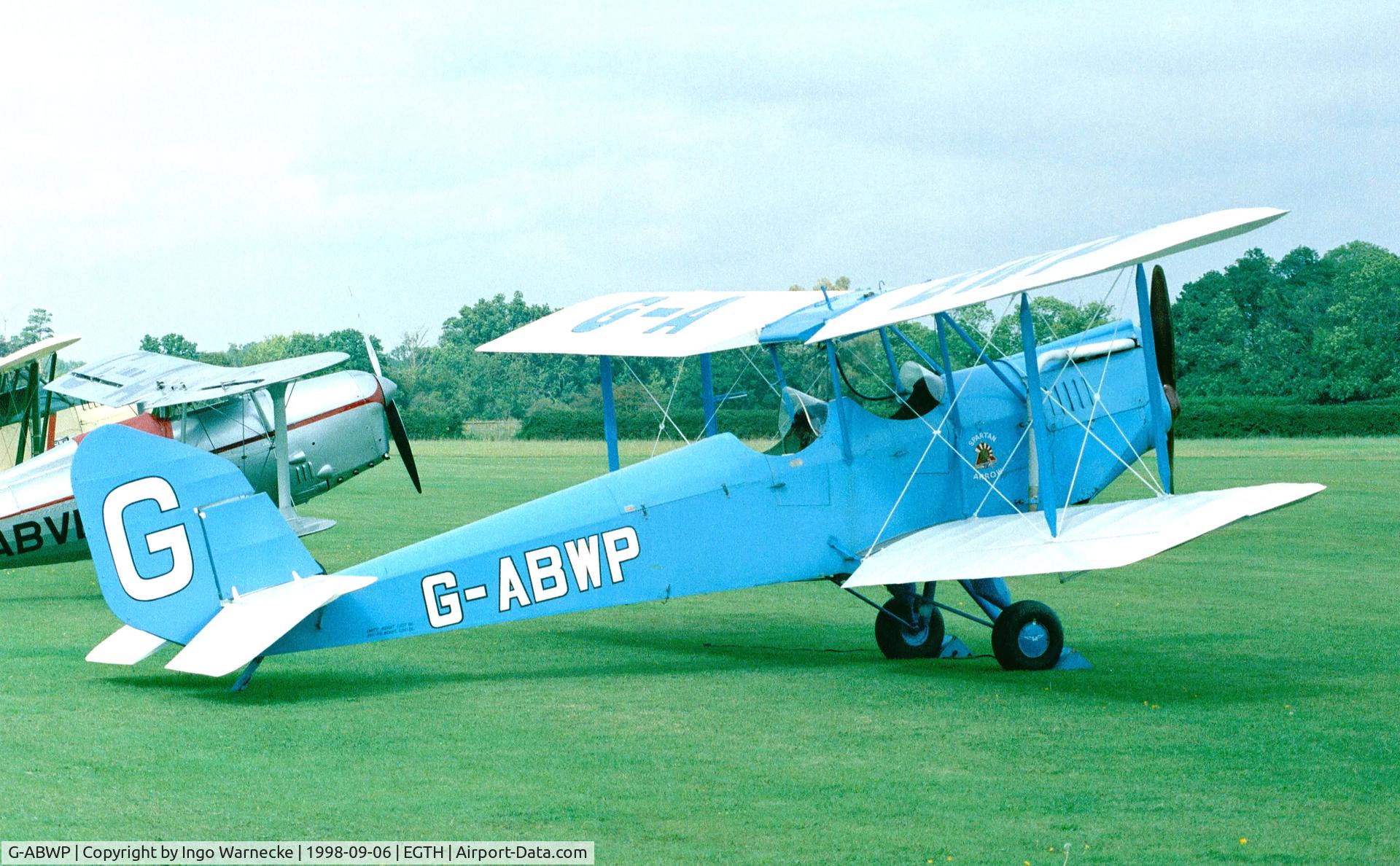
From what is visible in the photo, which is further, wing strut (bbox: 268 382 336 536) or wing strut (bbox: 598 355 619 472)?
wing strut (bbox: 268 382 336 536)

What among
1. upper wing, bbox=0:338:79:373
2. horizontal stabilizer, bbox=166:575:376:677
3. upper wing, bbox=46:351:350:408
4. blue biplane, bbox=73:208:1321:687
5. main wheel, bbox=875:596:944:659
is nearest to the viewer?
horizontal stabilizer, bbox=166:575:376:677

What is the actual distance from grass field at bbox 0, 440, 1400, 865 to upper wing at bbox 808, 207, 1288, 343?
7.35ft

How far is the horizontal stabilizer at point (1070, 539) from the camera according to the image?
8.08 m

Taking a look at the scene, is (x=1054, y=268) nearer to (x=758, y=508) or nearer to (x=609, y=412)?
(x=758, y=508)

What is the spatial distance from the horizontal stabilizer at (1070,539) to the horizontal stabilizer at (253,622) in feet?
10.0

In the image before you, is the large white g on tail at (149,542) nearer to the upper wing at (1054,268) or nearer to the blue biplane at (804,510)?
the blue biplane at (804,510)

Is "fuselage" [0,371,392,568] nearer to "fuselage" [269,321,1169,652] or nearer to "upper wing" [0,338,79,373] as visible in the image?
"upper wing" [0,338,79,373]

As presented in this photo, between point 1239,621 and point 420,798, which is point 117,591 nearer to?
point 420,798

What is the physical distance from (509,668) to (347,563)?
307 inches

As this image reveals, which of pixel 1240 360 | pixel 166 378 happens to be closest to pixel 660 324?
pixel 166 378

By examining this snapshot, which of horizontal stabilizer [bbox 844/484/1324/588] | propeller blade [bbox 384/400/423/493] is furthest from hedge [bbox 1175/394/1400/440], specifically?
horizontal stabilizer [bbox 844/484/1324/588]

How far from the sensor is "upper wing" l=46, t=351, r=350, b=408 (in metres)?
13.1

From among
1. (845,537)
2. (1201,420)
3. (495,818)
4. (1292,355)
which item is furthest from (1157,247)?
(1292,355)

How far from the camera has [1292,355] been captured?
65.8 meters
